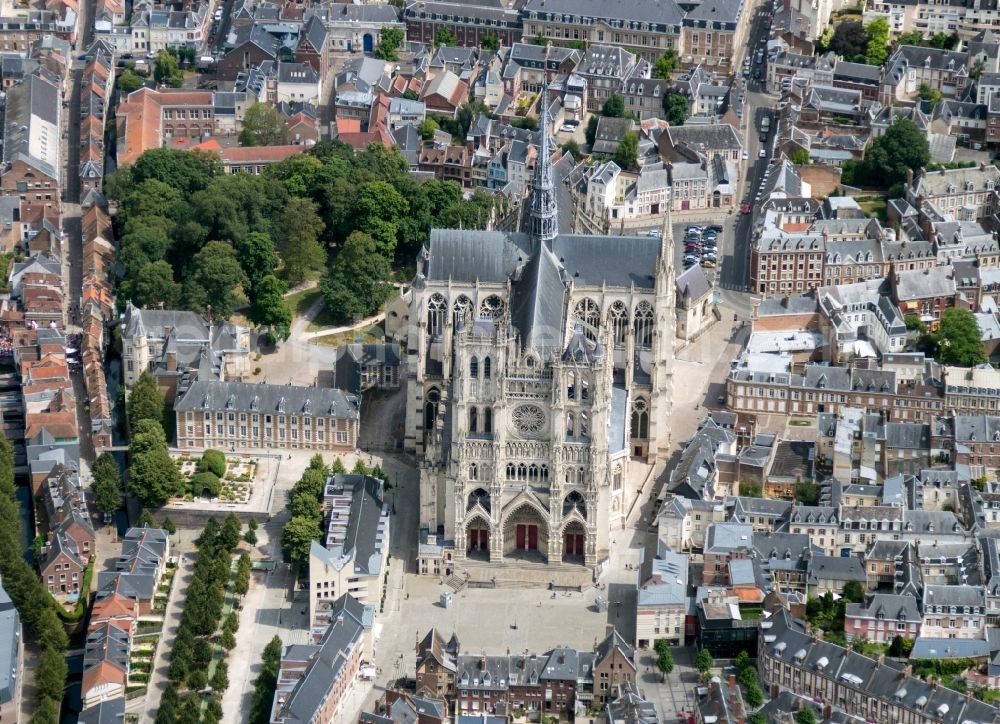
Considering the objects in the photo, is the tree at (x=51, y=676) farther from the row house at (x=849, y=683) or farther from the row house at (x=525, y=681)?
the row house at (x=849, y=683)

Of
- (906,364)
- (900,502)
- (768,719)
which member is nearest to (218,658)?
(768,719)

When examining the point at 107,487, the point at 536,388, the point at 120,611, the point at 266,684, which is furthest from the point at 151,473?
the point at 536,388

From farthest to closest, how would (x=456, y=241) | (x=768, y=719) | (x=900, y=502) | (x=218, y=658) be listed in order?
(x=456, y=241) → (x=900, y=502) → (x=218, y=658) → (x=768, y=719)

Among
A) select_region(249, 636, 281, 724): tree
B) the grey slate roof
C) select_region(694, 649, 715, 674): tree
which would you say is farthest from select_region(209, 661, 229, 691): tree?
the grey slate roof

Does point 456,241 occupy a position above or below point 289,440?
above

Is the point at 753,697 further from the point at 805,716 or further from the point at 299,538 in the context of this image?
the point at 299,538

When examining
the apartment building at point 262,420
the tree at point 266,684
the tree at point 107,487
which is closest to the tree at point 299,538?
the tree at point 266,684

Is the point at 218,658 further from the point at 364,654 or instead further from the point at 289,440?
the point at 289,440
